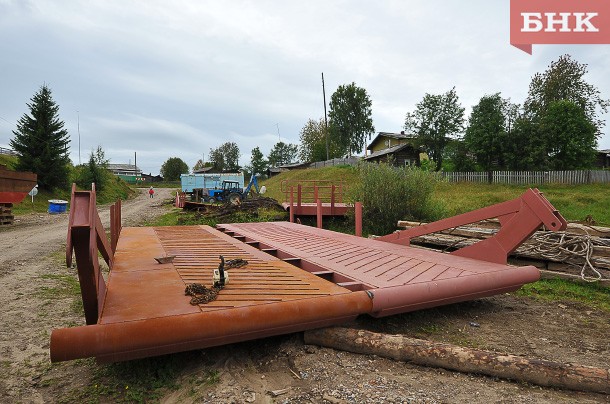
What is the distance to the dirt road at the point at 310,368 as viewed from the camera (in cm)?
251

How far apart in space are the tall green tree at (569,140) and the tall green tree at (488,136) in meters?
2.90

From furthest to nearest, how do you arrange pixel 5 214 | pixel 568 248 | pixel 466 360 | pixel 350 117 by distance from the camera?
1. pixel 350 117
2. pixel 5 214
3. pixel 568 248
4. pixel 466 360

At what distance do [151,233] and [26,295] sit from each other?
2.12 m

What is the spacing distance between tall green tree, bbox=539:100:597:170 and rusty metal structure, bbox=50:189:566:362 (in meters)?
29.6

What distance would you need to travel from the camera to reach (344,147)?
5934 cm

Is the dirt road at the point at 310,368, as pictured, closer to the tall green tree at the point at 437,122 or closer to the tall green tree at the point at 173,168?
the tall green tree at the point at 437,122

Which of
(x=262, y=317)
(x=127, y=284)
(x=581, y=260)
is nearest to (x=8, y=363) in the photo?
(x=127, y=284)

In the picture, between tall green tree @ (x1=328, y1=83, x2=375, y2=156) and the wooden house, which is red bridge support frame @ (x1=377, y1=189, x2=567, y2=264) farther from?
tall green tree @ (x1=328, y1=83, x2=375, y2=156)

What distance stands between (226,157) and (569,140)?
227 ft

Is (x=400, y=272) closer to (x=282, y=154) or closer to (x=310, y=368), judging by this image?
(x=310, y=368)

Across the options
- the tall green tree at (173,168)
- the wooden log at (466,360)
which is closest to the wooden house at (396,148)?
the wooden log at (466,360)

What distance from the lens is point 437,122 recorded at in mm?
38344

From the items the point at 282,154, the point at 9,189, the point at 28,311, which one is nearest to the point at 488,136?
the point at 9,189

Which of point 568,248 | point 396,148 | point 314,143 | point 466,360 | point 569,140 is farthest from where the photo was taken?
point 314,143
